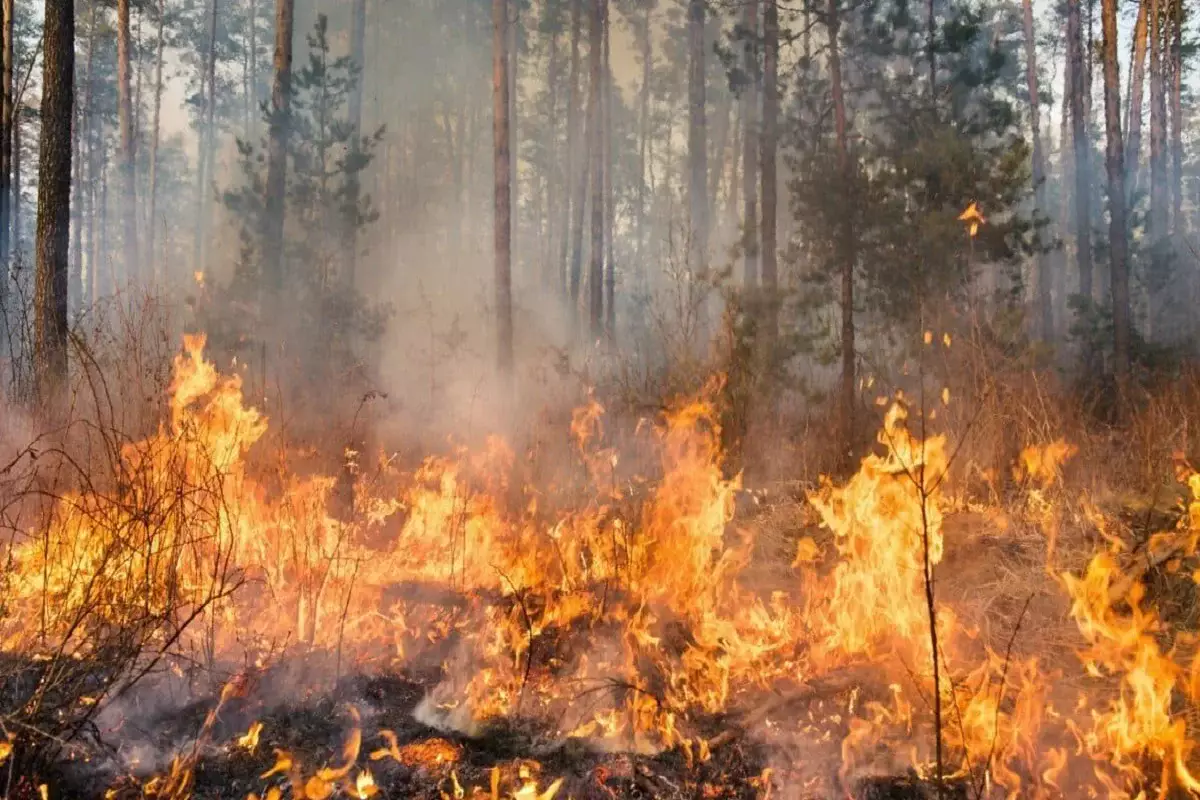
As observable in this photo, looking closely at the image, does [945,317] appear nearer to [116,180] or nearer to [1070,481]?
[1070,481]

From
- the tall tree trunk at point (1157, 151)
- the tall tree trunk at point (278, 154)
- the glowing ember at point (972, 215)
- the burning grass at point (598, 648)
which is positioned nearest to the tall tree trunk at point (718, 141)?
the tall tree trunk at point (1157, 151)

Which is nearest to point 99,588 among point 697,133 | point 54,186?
point 54,186

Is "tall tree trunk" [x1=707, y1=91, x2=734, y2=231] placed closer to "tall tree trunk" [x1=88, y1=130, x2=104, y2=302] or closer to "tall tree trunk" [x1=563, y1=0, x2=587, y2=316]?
"tall tree trunk" [x1=563, y1=0, x2=587, y2=316]

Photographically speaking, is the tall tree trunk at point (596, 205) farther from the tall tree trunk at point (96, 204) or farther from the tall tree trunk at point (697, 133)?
the tall tree trunk at point (96, 204)

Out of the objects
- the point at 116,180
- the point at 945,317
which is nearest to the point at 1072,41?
the point at 945,317

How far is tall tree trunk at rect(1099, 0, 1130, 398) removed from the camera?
418 inches

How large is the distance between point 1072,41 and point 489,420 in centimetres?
1584

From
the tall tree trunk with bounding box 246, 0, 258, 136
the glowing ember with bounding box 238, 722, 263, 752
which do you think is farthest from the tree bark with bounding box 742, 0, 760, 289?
the tall tree trunk with bounding box 246, 0, 258, 136

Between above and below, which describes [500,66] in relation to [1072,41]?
below

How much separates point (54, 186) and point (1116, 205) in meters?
14.1

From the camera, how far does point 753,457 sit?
7496 mm

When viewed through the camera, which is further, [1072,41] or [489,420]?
[1072,41]

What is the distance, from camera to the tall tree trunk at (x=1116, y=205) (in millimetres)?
10617

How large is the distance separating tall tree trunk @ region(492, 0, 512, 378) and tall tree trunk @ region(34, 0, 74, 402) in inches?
236
